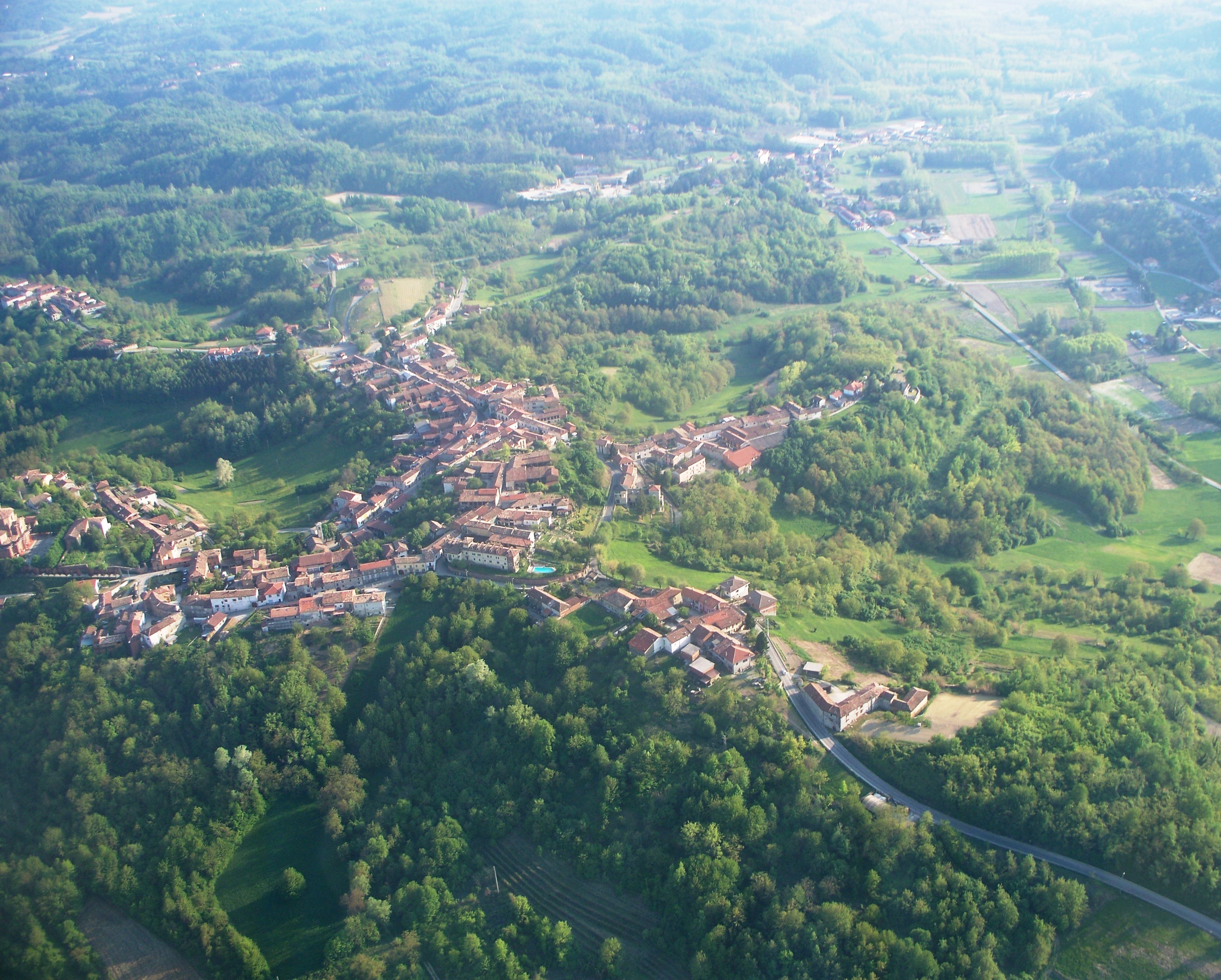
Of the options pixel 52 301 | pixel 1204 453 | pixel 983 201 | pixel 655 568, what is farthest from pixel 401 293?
pixel 983 201

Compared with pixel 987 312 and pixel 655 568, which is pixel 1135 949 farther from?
pixel 987 312

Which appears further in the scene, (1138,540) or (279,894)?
(1138,540)

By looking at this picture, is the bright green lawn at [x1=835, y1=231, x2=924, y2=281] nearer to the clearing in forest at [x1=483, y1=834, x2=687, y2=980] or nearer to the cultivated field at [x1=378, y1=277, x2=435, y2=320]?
the cultivated field at [x1=378, y1=277, x2=435, y2=320]

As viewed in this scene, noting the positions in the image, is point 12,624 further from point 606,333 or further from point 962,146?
point 962,146

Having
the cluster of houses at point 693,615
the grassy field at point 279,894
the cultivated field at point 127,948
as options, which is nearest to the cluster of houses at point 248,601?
the cluster of houses at point 693,615

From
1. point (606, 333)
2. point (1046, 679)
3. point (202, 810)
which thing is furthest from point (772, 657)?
point (606, 333)

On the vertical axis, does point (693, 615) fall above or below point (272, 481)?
above
